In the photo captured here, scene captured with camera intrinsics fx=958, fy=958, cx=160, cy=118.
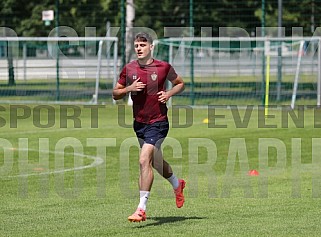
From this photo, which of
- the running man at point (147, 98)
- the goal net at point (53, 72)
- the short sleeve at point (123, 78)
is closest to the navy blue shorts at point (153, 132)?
the running man at point (147, 98)

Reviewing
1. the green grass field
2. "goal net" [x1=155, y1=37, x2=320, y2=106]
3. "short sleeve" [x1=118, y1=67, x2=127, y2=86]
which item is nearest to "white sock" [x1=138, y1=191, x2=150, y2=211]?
the green grass field

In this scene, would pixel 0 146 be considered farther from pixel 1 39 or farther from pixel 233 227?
pixel 1 39

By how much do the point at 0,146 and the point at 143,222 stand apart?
876cm

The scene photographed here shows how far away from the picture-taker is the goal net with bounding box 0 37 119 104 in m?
33.1

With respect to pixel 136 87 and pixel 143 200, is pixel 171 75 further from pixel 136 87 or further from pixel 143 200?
pixel 143 200

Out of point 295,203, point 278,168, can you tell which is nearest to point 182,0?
point 278,168

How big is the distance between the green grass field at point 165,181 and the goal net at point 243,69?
605 cm

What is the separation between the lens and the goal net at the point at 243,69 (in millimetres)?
31219

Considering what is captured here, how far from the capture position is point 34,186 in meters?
13.4

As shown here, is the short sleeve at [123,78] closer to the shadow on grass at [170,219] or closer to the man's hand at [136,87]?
the man's hand at [136,87]

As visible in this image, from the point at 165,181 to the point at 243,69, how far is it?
2423 centimetres

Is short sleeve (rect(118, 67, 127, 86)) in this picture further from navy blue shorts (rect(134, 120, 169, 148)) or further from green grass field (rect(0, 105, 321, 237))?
green grass field (rect(0, 105, 321, 237))

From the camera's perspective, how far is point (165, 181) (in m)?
14.1

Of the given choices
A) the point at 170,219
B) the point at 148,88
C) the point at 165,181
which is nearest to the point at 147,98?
the point at 148,88
